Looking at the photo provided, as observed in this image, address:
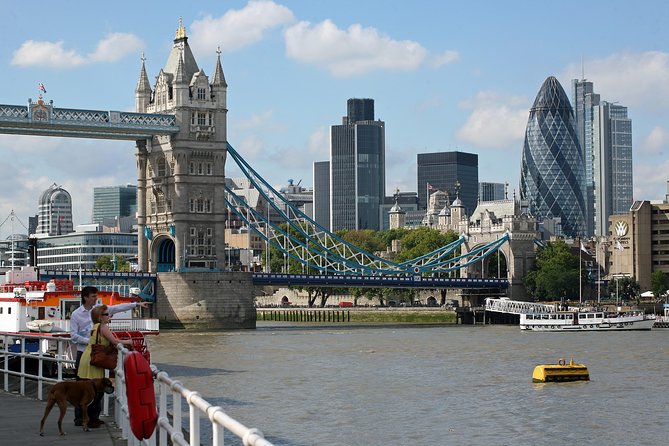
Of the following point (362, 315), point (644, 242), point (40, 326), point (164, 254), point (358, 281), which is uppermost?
point (644, 242)

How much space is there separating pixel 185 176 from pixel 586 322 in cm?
2896

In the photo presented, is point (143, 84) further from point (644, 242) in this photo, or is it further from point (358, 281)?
point (644, 242)

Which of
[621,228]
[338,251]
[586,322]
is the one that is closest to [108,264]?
[338,251]

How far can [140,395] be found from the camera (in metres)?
12.1

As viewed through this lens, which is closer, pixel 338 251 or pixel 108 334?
→ pixel 108 334

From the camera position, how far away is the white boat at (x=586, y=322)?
81250 millimetres

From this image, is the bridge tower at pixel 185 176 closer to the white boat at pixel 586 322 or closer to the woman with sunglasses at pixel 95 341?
the white boat at pixel 586 322

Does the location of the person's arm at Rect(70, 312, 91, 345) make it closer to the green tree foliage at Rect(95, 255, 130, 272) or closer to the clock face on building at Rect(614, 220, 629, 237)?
the clock face on building at Rect(614, 220, 629, 237)

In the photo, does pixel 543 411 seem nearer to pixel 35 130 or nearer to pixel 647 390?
pixel 647 390

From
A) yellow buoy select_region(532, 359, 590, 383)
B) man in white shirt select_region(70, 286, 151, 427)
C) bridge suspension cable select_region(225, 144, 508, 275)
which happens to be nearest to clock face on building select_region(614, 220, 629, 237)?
bridge suspension cable select_region(225, 144, 508, 275)

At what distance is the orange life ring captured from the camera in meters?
12.0

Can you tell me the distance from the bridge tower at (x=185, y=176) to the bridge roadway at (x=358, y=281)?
4.17 meters

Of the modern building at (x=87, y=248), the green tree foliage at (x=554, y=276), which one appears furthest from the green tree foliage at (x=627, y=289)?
the modern building at (x=87, y=248)

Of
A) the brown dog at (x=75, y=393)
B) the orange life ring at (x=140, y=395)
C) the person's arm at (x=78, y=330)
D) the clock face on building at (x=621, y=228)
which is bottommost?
the brown dog at (x=75, y=393)
